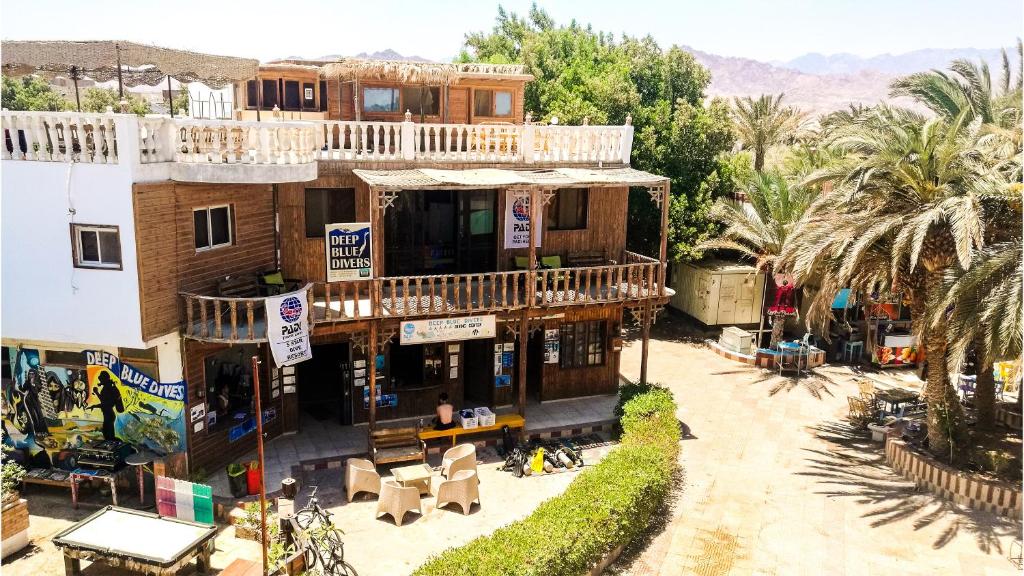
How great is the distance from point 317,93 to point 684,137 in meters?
13.5

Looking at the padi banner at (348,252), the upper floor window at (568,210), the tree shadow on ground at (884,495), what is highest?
the upper floor window at (568,210)

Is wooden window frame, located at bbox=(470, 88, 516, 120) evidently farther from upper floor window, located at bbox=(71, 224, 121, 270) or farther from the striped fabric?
the striped fabric

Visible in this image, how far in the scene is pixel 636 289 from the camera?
19641 millimetres

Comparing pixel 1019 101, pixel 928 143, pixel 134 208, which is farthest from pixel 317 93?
pixel 1019 101

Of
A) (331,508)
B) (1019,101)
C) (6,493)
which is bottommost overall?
(331,508)

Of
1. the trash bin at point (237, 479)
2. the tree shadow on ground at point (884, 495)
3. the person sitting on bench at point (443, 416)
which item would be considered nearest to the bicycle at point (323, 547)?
the trash bin at point (237, 479)

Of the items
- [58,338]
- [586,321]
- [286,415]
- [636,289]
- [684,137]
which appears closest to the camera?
[58,338]

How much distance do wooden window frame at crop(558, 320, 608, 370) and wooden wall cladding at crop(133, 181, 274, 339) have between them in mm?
8453

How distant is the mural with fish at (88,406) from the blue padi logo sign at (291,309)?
8.41ft

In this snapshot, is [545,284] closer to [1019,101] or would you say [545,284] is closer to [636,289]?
[636,289]

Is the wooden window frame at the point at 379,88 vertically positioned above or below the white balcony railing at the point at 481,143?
above

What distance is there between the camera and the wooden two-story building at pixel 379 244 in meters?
15.0

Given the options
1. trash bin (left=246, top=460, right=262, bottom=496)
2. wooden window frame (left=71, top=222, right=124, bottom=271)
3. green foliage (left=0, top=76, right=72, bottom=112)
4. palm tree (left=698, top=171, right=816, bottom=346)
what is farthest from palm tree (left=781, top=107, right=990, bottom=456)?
green foliage (left=0, top=76, right=72, bottom=112)

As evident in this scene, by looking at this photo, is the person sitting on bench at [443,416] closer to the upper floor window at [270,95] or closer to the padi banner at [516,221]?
the padi banner at [516,221]
